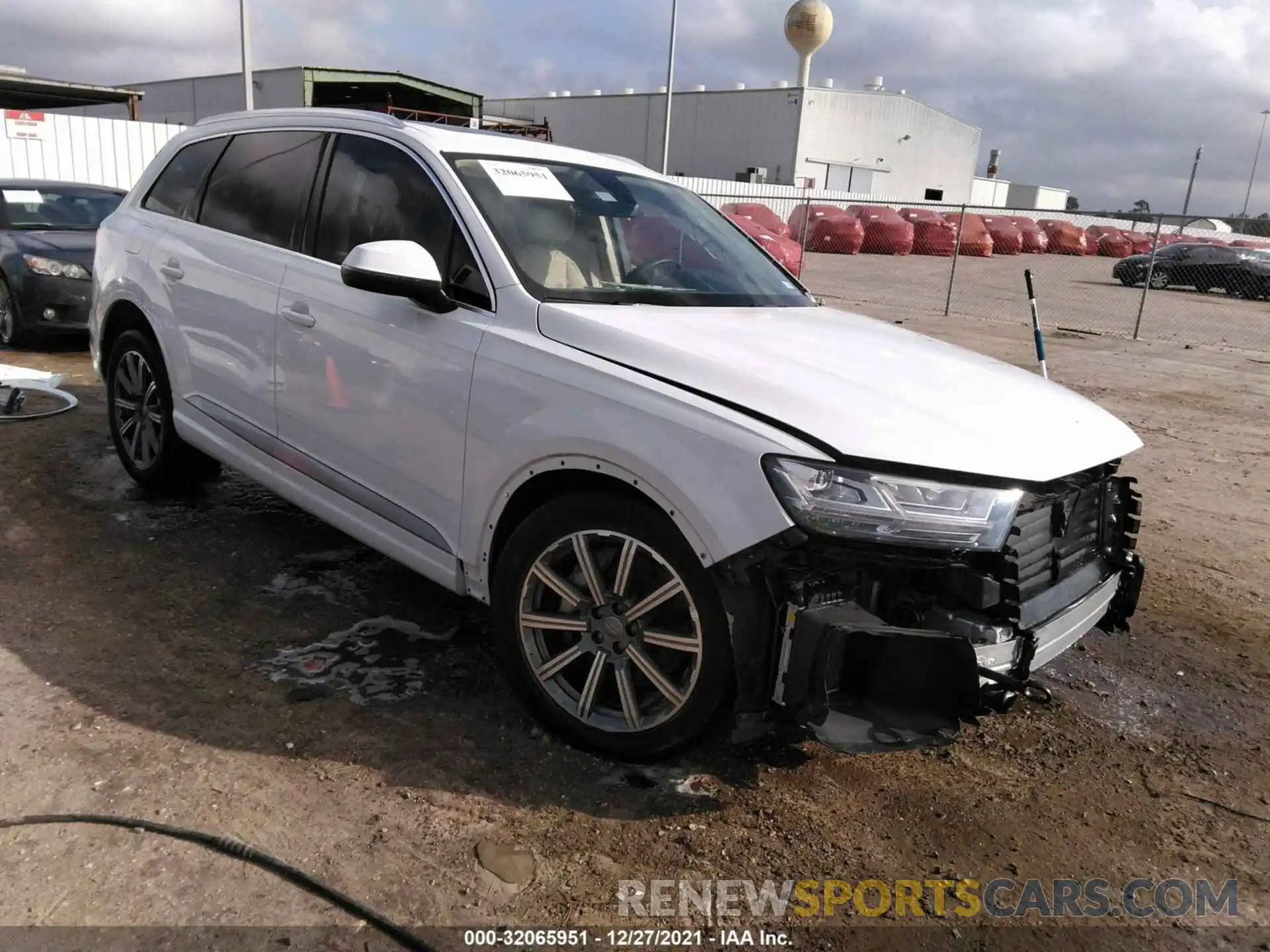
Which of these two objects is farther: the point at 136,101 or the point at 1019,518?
the point at 136,101

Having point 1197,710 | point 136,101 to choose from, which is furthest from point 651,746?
point 136,101

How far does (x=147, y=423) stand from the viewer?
498cm

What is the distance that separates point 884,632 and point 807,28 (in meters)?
58.7

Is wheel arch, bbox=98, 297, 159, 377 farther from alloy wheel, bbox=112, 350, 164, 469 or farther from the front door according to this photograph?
the front door

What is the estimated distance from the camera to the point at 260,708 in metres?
3.17

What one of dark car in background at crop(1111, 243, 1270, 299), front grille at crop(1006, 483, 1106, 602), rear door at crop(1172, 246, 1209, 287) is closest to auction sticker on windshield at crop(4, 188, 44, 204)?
front grille at crop(1006, 483, 1106, 602)

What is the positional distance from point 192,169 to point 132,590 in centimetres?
212

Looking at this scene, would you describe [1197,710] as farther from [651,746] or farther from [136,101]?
[136,101]

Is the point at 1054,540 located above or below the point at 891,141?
below

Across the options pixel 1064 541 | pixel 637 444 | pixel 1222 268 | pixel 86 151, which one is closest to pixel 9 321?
pixel 637 444

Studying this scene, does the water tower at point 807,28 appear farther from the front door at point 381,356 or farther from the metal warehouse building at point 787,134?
the front door at point 381,356

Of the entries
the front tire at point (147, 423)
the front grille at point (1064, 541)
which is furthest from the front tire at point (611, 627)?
the front tire at point (147, 423)

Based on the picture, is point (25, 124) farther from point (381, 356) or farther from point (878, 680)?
point (878, 680)

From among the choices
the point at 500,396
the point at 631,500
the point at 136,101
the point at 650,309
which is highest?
the point at 136,101
